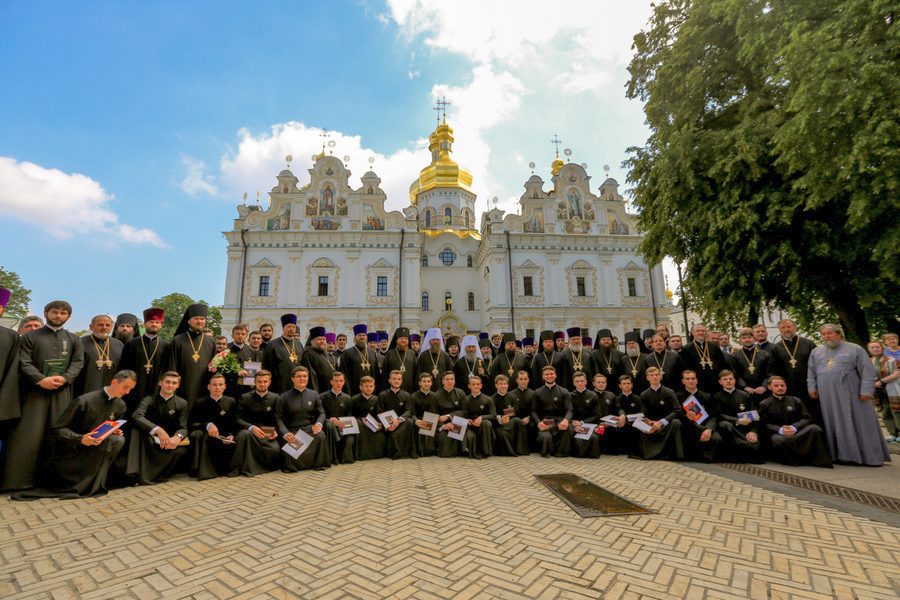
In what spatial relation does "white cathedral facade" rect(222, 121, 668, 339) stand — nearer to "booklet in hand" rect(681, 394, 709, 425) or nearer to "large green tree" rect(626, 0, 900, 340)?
"large green tree" rect(626, 0, 900, 340)

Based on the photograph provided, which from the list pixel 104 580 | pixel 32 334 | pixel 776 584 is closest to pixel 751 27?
pixel 776 584

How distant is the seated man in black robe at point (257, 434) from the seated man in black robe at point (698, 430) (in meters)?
6.89

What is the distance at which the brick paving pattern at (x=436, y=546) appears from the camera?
2.81 meters

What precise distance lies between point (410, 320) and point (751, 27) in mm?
23130

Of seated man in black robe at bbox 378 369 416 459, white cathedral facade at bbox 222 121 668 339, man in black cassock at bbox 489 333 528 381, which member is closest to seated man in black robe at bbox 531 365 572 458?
man in black cassock at bbox 489 333 528 381

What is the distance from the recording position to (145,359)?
6.44 metres

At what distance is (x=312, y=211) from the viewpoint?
30.5 meters

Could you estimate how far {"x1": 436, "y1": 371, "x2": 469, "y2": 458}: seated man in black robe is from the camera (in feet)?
25.1

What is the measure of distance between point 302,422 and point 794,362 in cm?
880

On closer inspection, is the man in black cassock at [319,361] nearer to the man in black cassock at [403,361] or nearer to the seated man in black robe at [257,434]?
the man in black cassock at [403,361]

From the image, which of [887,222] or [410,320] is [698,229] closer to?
[887,222]

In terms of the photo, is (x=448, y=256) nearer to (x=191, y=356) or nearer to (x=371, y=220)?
(x=371, y=220)

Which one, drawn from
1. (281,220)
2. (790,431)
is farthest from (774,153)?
(281,220)

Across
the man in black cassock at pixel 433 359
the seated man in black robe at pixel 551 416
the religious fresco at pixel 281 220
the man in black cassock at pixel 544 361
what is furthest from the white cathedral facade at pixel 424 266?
the seated man in black robe at pixel 551 416
